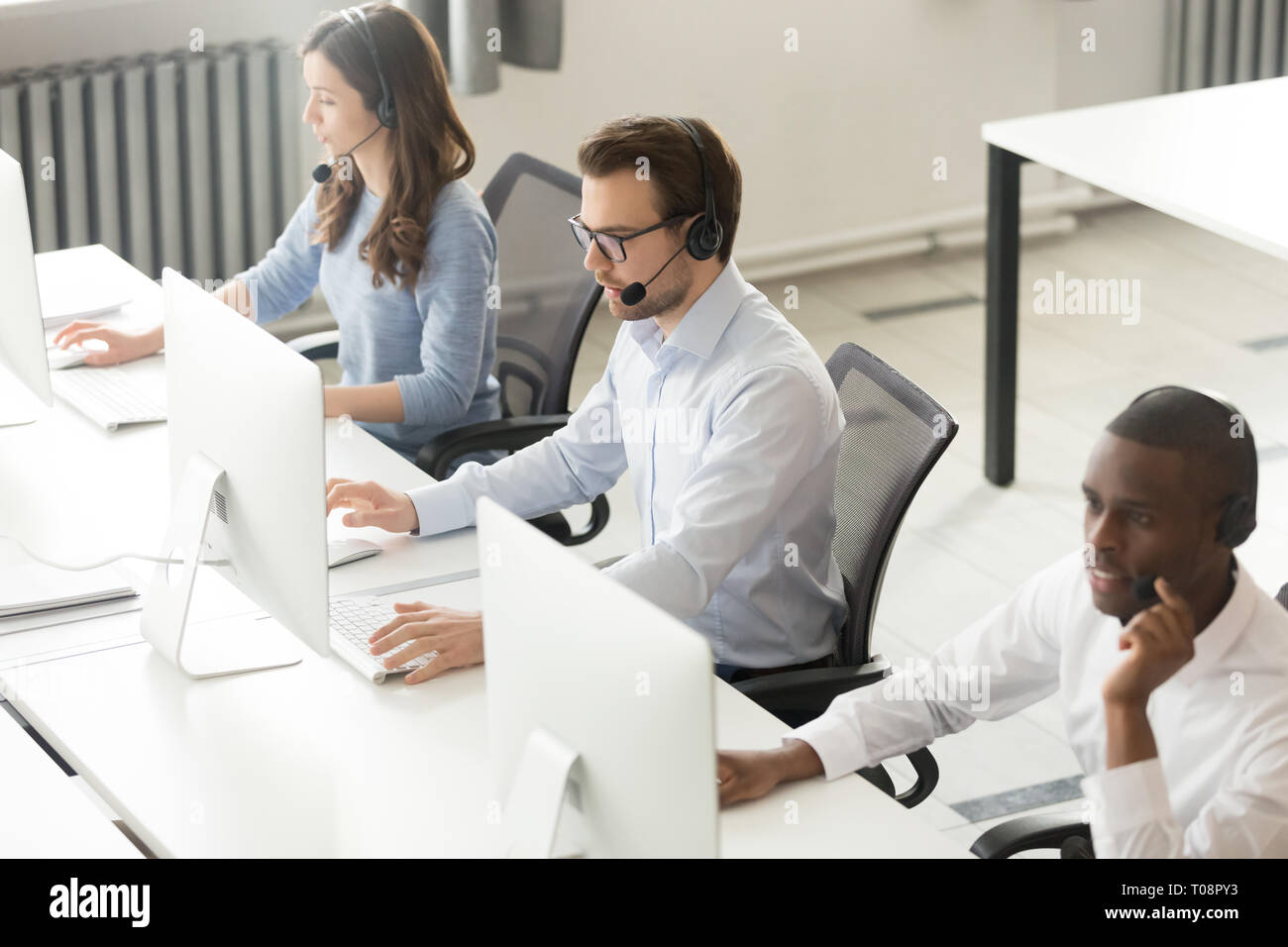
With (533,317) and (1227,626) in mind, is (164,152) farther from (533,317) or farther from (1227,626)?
(1227,626)

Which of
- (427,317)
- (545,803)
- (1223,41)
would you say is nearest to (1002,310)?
(427,317)

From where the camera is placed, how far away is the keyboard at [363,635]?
202cm

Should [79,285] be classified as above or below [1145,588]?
above

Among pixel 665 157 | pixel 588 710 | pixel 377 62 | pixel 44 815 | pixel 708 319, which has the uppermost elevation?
pixel 377 62

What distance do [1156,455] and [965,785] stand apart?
1423mm

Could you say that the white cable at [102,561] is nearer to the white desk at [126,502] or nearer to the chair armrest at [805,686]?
the white desk at [126,502]

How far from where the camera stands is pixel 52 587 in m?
2.25

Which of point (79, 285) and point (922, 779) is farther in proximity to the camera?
point (79, 285)

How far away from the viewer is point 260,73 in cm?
450

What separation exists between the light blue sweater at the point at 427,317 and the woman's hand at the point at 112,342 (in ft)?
1.01

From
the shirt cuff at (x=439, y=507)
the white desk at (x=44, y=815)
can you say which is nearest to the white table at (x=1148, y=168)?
the shirt cuff at (x=439, y=507)

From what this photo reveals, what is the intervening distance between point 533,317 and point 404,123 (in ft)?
1.31
